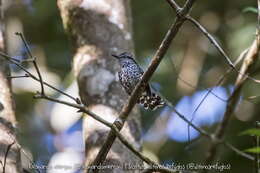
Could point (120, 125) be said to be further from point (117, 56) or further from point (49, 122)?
point (49, 122)

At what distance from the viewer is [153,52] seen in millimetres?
9008

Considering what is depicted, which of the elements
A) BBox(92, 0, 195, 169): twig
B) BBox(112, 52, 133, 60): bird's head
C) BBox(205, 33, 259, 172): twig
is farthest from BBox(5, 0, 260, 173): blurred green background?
BBox(92, 0, 195, 169): twig

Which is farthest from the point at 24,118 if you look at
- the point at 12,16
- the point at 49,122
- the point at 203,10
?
the point at 203,10

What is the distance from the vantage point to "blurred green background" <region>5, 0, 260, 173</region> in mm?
8117

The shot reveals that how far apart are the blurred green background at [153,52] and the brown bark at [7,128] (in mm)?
3763

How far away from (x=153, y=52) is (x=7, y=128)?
17.0ft

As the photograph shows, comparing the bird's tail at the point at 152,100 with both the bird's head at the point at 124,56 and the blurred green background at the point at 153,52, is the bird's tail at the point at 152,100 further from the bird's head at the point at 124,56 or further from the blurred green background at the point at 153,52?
the blurred green background at the point at 153,52

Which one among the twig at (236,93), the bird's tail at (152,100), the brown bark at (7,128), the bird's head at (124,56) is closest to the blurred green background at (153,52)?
the bird's tail at (152,100)

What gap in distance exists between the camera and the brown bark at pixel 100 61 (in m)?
4.48

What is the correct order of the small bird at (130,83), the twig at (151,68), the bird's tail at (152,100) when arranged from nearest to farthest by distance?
the twig at (151,68) → the small bird at (130,83) → the bird's tail at (152,100)

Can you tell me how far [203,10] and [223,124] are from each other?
4.71 meters

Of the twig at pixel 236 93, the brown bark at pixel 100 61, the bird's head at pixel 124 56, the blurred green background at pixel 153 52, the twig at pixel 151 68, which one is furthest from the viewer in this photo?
the blurred green background at pixel 153 52

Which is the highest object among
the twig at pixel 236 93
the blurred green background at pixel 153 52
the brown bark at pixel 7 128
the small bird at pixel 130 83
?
the blurred green background at pixel 153 52

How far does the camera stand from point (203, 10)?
348 inches
